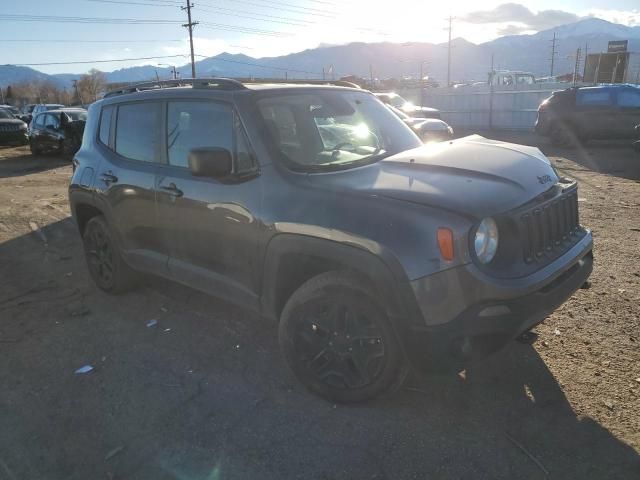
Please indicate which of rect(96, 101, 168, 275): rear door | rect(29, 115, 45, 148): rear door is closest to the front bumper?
rect(96, 101, 168, 275): rear door

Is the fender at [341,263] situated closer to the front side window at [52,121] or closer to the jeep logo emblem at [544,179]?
the jeep logo emblem at [544,179]

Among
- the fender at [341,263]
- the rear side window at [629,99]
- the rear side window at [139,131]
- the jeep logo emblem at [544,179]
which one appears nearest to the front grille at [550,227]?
the jeep logo emblem at [544,179]

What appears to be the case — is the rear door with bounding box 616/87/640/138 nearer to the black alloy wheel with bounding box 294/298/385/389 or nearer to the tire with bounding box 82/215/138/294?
the tire with bounding box 82/215/138/294

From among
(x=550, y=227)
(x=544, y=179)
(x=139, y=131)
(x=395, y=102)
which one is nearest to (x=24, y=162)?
(x=395, y=102)

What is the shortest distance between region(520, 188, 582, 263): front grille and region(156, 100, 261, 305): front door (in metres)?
1.56

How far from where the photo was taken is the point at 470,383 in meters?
3.19

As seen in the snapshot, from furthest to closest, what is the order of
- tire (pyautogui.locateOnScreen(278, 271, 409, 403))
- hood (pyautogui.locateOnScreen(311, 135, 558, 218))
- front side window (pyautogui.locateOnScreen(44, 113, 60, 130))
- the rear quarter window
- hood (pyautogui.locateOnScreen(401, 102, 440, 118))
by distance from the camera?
front side window (pyautogui.locateOnScreen(44, 113, 60, 130)), hood (pyautogui.locateOnScreen(401, 102, 440, 118)), the rear quarter window, tire (pyautogui.locateOnScreen(278, 271, 409, 403)), hood (pyautogui.locateOnScreen(311, 135, 558, 218))

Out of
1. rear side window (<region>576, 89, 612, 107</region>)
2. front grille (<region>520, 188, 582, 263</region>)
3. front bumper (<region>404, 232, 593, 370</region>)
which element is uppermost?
rear side window (<region>576, 89, 612, 107</region>)

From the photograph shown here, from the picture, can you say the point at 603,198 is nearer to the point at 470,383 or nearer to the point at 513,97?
the point at 470,383

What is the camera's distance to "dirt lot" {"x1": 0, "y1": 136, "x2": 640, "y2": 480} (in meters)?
2.57

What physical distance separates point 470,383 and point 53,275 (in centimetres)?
458

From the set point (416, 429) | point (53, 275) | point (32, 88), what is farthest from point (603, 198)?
point (32, 88)

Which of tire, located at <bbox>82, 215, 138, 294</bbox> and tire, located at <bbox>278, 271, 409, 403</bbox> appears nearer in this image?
tire, located at <bbox>278, 271, 409, 403</bbox>

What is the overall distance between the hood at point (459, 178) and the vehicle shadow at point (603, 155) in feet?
27.9
